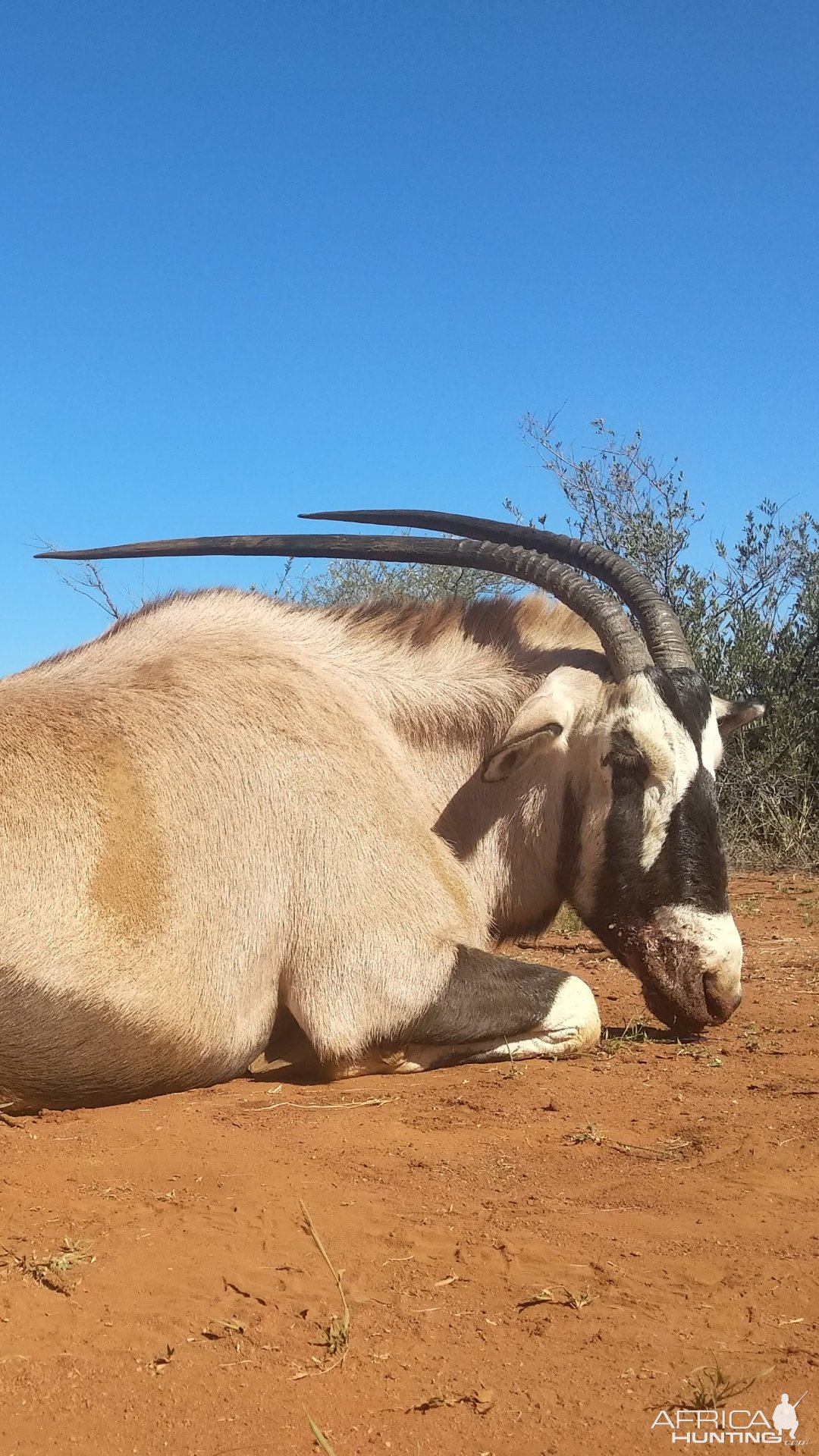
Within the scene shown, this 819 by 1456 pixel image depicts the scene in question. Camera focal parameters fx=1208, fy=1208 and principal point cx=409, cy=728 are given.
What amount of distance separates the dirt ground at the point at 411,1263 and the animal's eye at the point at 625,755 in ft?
4.13

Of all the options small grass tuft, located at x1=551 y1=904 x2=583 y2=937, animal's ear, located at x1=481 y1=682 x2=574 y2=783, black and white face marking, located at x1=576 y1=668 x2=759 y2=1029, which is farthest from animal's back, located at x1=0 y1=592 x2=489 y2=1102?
small grass tuft, located at x1=551 y1=904 x2=583 y2=937

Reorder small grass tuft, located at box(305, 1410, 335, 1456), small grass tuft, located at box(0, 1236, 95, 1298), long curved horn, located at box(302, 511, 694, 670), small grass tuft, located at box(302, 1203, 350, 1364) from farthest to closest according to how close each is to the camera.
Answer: long curved horn, located at box(302, 511, 694, 670), small grass tuft, located at box(0, 1236, 95, 1298), small grass tuft, located at box(302, 1203, 350, 1364), small grass tuft, located at box(305, 1410, 335, 1456)

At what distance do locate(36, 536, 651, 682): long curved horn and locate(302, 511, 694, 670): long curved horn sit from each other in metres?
0.12

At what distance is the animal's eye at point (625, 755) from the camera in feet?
16.5

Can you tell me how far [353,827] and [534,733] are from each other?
3.11 feet

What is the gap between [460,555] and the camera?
18.9 ft

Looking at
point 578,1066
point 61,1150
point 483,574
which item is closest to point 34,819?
point 61,1150

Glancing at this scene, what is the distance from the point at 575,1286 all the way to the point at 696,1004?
2.39m

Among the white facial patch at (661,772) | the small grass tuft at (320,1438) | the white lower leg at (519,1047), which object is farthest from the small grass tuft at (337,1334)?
the white facial patch at (661,772)

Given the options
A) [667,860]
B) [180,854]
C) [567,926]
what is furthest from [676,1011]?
[567,926]

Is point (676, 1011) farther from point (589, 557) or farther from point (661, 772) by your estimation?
point (589, 557)

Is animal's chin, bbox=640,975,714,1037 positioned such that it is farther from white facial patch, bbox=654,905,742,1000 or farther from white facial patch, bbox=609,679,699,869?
white facial patch, bbox=609,679,699,869

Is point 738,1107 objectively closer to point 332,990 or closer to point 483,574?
point 332,990

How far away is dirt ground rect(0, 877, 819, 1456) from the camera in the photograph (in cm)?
221
